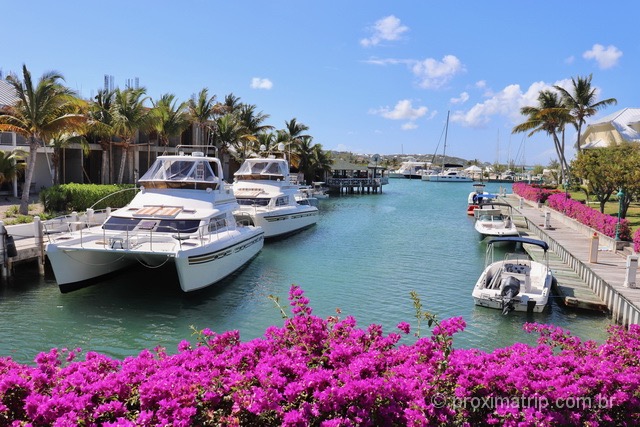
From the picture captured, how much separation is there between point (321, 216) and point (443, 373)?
132ft

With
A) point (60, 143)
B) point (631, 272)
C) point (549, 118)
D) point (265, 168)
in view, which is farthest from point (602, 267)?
point (549, 118)

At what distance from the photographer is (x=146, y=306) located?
15641 millimetres

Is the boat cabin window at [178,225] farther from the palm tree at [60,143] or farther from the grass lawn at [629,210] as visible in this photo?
the grass lawn at [629,210]

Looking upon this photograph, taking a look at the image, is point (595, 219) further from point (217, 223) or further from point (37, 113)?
point (37, 113)

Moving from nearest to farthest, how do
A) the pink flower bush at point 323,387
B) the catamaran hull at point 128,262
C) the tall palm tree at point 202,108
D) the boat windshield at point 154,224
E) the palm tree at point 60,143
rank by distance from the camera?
the pink flower bush at point 323,387 → the catamaran hull at point 128,262 → the boat windshield at point 154,224 → the palm tree at point 60,143 → the tall palm tree at point 202,108

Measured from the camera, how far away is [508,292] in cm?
1585

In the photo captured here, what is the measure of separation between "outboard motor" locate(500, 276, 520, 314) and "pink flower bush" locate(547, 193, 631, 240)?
9.23 metres

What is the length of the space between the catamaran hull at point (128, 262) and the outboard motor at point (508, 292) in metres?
9.18

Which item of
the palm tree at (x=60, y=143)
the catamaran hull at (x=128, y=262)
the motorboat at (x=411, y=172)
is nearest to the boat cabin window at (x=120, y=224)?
the catamaran hull at (x=128, y=262)

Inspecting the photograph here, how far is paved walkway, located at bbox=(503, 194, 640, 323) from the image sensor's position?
14945 millimetres

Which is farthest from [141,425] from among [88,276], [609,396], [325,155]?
[325,155]

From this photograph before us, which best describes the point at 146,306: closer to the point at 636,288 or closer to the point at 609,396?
the point at 609,396

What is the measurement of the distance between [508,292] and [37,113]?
22051 millimetres

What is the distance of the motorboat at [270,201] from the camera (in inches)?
1155
